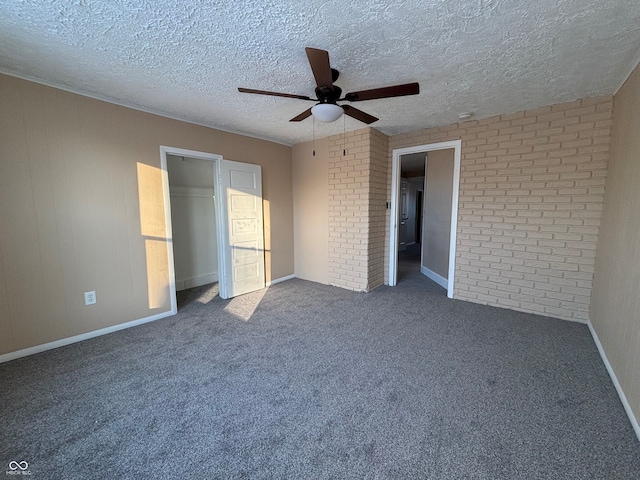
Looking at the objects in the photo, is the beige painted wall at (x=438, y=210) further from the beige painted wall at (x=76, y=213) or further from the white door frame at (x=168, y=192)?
the beige painted wall at (x=76, y=213)

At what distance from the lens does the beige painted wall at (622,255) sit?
171 centimetres

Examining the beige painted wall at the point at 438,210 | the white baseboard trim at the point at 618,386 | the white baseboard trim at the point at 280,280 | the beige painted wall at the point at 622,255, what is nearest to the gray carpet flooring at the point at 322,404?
the white baseboard trim at the point at 618,386

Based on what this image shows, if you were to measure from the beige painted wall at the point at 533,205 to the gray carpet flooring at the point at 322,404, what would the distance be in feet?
1.59

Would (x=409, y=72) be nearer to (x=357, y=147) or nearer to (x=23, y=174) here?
(x=357, y=147)

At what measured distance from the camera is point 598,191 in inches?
110

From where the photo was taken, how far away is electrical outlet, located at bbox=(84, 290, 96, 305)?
2.65 meters

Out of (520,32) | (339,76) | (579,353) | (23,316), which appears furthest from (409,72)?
(23,316)

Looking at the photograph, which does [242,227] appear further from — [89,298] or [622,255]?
[622,255]

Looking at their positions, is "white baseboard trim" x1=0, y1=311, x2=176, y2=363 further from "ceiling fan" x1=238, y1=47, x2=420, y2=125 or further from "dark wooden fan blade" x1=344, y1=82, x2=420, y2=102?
"dark wooden fan blade" x1=344, y1=82, x2=420, y2=102

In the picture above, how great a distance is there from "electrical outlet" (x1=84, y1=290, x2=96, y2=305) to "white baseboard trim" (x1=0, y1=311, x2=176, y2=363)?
1.01ft

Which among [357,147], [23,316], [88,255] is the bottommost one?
[23,316]

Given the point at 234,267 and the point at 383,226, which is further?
the point at 383,226

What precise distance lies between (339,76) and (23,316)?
11.4ft

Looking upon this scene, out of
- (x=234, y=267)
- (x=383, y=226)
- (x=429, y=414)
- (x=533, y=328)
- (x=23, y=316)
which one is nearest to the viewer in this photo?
(x=429, y=414)
